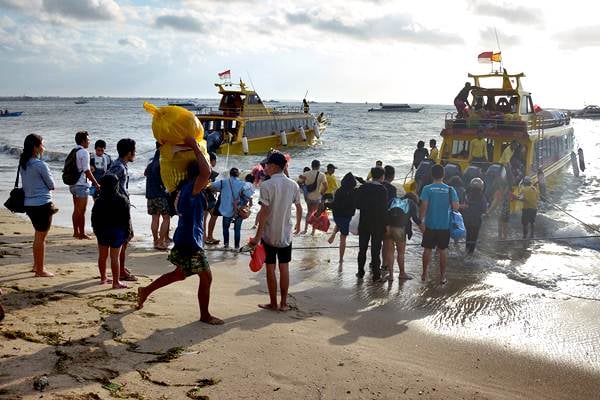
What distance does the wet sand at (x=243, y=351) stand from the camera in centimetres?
393

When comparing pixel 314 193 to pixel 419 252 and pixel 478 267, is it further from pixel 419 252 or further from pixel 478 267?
pixel 478 267

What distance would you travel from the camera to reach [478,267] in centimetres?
911

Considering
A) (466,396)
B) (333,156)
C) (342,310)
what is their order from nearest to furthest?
(466,396)
(342,310)
(333,156)

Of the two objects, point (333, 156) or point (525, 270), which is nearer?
point (525, 270)

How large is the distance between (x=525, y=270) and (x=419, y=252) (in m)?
1.83

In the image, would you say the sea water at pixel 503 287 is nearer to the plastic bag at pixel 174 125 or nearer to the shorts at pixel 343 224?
the shorts at pixel 343 224

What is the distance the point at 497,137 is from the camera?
14.8 metres

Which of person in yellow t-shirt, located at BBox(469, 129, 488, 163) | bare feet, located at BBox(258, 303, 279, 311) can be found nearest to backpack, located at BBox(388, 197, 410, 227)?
bare feet, located at BBox(258, 303, 279, 311)

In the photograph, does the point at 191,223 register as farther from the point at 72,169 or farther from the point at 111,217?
the point at 72,169

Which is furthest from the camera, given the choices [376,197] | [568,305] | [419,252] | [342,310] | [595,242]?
[595,242]

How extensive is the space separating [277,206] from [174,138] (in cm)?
132

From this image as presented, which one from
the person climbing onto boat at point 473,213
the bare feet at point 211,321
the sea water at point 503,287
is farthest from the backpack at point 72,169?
the person climbing onto boat at point 473,213

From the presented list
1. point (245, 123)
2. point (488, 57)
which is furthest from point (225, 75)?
point (488, 57)

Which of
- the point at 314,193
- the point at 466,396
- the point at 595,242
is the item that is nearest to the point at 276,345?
the point at 466,396
